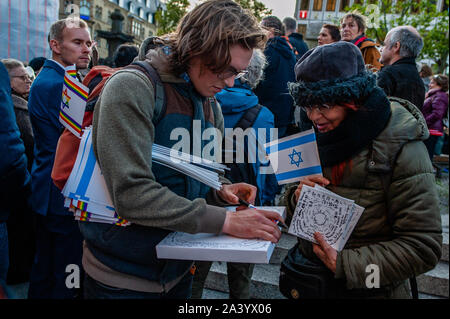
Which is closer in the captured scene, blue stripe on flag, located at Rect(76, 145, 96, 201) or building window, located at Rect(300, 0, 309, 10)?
blue stripe on flag, located at Rect(76, 145, 96, 201)

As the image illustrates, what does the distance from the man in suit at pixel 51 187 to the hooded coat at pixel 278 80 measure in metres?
1.91

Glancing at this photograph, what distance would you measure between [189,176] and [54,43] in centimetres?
239

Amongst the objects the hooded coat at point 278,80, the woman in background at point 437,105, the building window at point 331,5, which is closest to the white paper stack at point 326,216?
the hooded coat at point 278,80

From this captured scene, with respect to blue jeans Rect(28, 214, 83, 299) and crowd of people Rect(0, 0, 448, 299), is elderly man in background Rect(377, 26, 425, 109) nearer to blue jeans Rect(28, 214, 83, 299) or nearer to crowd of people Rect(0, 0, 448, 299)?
crowd of people Rect(0, 0, 448, 299)

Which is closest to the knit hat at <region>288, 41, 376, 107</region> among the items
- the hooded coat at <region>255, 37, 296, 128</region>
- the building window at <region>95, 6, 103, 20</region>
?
the hooded coat at <region>255, 37, 296, 128</region>

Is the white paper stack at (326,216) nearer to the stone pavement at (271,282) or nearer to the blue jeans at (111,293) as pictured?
the blue jeans at (111,293)

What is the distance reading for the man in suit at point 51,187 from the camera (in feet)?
8.30

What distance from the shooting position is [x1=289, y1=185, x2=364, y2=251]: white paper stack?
4.49 feet

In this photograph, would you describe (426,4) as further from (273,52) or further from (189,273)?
(189,273)

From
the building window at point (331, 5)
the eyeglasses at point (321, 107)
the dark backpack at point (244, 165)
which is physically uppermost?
the building window at point (331, 5)

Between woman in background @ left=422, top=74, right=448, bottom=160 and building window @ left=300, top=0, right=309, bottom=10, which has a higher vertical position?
building window @ left=300, top=0, right=309, bottom=10

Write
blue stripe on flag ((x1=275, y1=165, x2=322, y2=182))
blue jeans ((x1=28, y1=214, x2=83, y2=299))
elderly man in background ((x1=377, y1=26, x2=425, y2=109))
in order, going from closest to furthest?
1. blue stripe on flag ((x1=275, y1=165, x2=322, y2=182))
2. blue jeans ((x1=28, y1=214, x2=83, y2=299))
3. elderly man in background ((x1=377, y1=26, x2=425, y2=109))

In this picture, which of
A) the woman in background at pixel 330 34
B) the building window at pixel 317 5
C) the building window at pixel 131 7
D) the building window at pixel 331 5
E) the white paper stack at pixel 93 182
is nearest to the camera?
the white paper stack at pixel 93 182

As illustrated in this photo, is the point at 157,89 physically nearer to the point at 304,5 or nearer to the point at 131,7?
the point at 304,5
